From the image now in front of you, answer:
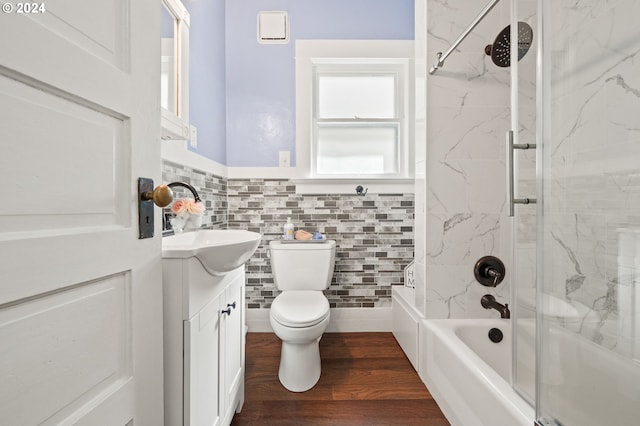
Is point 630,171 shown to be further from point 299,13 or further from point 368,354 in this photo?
point 299,13

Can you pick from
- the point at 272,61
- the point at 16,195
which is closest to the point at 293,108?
the point at 272,61

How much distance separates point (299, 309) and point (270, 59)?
6.15ft

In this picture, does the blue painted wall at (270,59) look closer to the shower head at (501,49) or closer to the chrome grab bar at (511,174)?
the shower head at (501,49)

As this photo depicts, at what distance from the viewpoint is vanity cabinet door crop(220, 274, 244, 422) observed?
1.07 meters

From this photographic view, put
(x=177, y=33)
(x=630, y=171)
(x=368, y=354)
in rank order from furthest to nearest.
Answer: (x=368, y=354), (x=177, y=33), (x=630, y=171)

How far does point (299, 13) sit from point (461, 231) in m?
2.00

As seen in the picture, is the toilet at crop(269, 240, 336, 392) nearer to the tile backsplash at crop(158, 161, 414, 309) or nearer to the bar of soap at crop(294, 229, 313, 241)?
the bar of soap at crop(294, 229, 313, 241)

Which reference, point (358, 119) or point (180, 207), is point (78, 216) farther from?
point (358, 119)

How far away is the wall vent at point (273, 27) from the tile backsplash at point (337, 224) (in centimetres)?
109

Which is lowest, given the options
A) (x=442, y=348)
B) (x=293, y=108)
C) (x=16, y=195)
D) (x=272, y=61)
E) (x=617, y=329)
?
(x=442, y=348)

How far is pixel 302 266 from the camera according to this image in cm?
193

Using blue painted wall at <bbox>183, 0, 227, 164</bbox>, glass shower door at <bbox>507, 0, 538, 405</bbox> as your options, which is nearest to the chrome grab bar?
glass shower door at <bbox>507, 0, 538, 405</bbox>

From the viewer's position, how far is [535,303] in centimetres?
93

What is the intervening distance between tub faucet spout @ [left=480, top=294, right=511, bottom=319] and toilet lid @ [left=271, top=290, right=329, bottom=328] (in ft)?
2.93
